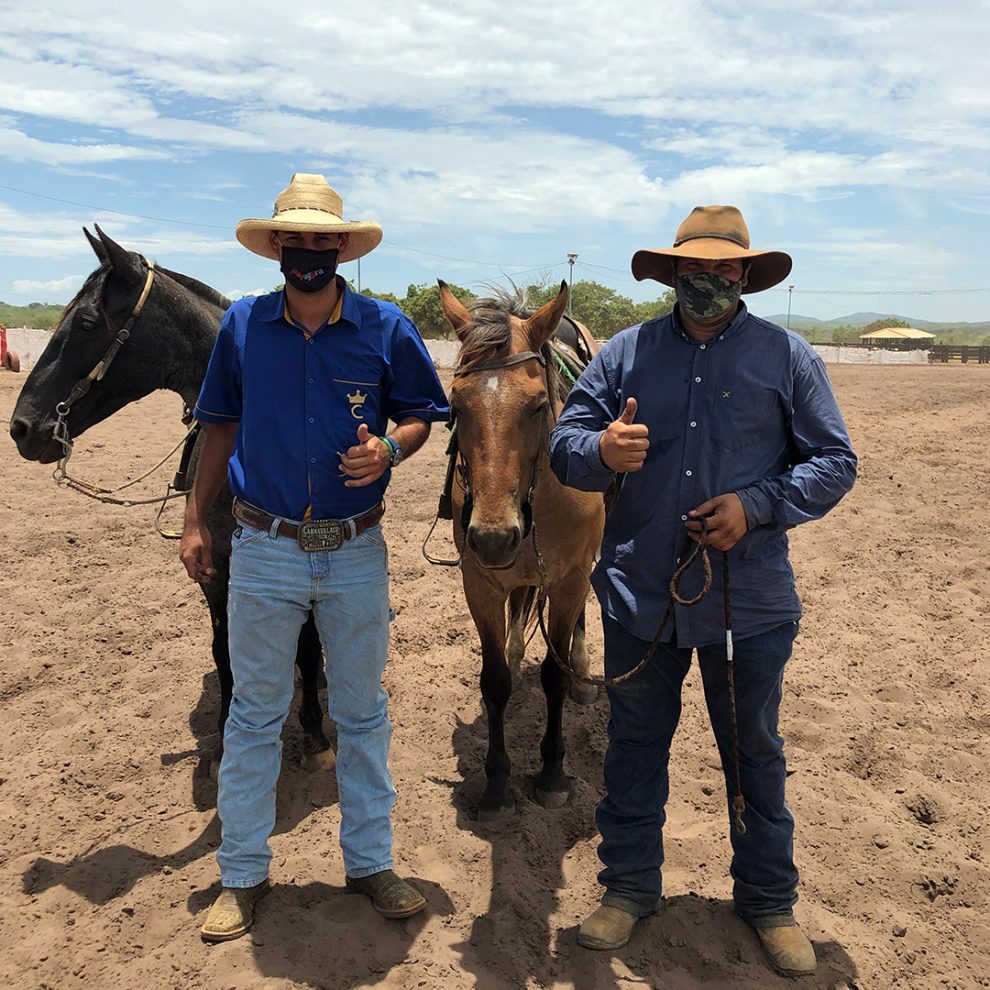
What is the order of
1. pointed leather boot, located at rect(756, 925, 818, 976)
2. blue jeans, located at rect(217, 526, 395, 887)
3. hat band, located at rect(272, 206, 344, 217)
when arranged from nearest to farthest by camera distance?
pointed leather boot, located at rect(756, 925, 818, 976) → blue jeans, located at rect(217, 526, 395, 887) → hat band, located at rect(272, 206, 344, 217)

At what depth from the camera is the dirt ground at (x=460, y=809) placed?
9.35ft

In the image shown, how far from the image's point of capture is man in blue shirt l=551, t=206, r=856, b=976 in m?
2.67

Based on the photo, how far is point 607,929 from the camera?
115 inches

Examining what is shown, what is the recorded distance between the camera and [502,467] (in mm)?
2926

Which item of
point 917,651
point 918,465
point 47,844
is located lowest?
point 47,844

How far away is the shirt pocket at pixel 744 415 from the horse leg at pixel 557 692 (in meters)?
1.47

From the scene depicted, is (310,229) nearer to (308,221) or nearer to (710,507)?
(308,221)

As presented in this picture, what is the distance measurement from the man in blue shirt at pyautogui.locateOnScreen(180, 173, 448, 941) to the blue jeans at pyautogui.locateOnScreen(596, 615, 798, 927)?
794 mm

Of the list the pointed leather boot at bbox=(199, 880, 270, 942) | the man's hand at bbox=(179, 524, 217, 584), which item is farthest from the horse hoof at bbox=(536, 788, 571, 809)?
the man's hand at bbox=(179, 524, 217, 584)

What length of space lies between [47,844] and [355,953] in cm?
160

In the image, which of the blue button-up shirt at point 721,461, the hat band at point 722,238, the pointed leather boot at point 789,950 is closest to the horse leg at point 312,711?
the blue button-up shirt at point 721,461

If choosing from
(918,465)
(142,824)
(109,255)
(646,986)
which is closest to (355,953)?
(646,986)

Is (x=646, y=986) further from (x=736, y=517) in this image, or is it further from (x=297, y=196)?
(x=297, y=196)

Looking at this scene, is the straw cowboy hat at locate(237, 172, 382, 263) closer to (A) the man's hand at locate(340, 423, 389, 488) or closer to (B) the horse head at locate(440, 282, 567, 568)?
(B) the horse head at locate(440, 282, 567, 568)
